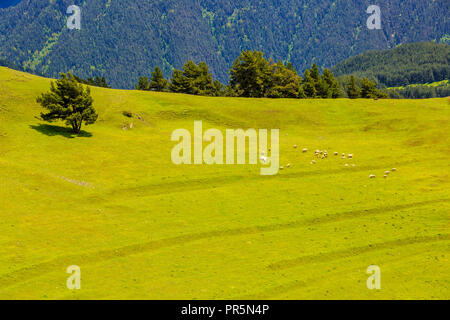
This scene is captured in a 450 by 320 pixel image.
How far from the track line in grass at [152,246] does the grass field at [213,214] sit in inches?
7.0

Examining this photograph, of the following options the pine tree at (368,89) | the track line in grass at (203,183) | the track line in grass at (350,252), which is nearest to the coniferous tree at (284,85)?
the pine tree at (368,89)

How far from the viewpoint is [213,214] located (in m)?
62.3

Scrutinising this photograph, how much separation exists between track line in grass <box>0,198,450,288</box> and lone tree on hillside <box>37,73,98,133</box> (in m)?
42.7

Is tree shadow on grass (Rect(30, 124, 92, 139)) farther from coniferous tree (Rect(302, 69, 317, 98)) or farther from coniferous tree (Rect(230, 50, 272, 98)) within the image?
coniferous tree (Rect(302, 69, 317, 98))

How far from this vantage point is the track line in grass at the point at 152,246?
156ft

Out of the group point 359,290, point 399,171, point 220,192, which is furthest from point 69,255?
point 399,171

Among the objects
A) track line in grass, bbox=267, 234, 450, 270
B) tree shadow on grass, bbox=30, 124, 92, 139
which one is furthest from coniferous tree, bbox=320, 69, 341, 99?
track line in grass, bbox=267, 234, 450, 270

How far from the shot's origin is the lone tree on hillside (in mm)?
88125

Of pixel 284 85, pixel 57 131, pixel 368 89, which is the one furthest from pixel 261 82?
pixel 57 131

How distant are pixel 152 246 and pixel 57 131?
45.6m

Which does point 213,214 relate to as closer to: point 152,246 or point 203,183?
point 152,246

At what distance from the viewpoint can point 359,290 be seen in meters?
44.0

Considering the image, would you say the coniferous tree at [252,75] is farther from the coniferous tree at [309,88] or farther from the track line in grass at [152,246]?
the track line in grass at [152,246]
